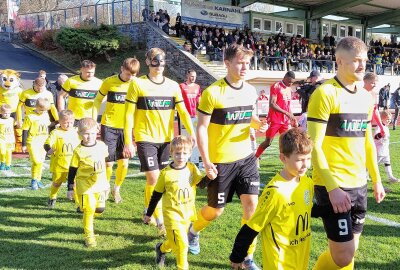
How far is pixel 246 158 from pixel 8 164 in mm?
7046

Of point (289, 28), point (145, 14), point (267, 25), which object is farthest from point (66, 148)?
point (289, 28)

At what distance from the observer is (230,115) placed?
420cm

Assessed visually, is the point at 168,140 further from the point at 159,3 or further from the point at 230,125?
the point at 159,3

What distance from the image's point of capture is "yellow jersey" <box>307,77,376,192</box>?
10.5ft

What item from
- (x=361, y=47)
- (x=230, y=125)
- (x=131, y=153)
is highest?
(x=361, y=47)

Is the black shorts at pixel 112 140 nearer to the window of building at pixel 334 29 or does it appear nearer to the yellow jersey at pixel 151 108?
the yellow jersey at pixel 151 108

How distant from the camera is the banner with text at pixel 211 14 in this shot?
2853cm

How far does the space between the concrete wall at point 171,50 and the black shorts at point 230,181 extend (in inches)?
751

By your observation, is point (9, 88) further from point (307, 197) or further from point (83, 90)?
point (307, 197)

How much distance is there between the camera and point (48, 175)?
8844mm

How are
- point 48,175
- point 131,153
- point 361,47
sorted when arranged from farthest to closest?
point 48,175 → point 131,153 → point 361,47

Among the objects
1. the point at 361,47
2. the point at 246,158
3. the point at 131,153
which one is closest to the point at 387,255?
the point at 246,158

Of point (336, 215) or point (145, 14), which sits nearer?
point (336, 215)

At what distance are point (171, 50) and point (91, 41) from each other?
510cm
